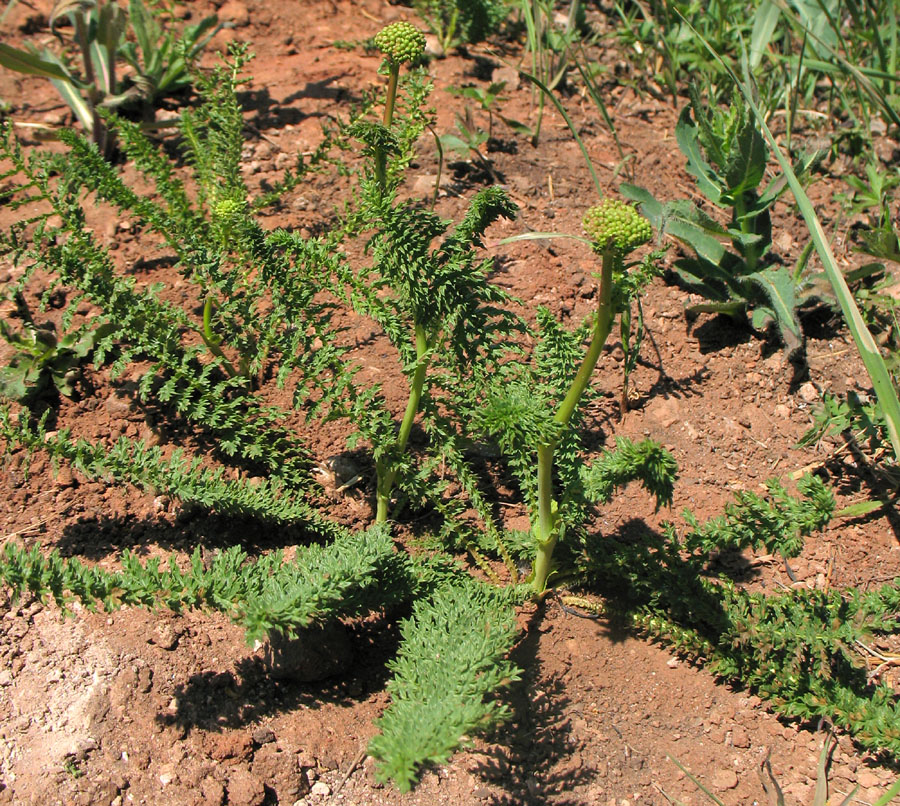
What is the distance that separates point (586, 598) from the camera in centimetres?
246

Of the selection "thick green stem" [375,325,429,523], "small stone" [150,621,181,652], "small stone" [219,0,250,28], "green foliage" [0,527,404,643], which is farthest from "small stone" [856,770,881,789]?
"small stone" [219,0,250,28]

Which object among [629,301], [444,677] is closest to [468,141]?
[629,301]

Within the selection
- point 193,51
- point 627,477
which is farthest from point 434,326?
point 193,51

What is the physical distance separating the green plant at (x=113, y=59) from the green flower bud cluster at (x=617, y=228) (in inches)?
94.3

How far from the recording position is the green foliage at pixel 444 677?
1637 mm

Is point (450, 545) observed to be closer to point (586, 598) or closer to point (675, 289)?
point (586, 598)

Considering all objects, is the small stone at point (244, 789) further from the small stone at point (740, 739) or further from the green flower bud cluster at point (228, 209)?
the green flower bud cluster at point (228, 209)

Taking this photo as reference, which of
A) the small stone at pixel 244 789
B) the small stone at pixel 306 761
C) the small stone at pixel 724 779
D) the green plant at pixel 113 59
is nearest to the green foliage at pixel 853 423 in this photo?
the small stone at pixel 724 779

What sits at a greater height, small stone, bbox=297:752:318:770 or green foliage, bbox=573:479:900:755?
green foliage, bbox=573:479:900:755

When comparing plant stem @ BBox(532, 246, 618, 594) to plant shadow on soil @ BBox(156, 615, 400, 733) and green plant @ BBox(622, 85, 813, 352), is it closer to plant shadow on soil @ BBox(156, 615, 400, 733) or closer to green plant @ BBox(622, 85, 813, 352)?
plant shadow on soil @ BBox(156, 615, 400, 733)

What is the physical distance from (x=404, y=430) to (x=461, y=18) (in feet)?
8.34

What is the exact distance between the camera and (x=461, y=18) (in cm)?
411

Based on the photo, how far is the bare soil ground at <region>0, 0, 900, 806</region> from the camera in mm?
2072

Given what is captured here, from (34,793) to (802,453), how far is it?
240 centimetres
